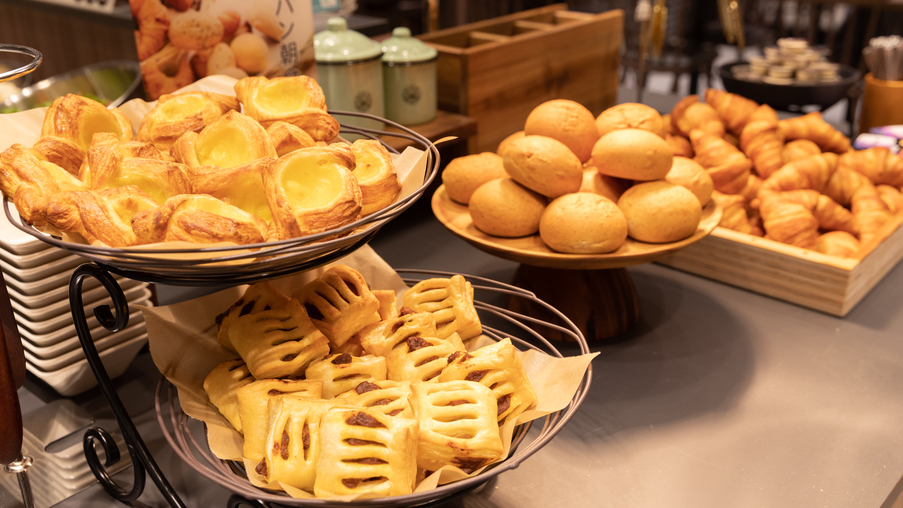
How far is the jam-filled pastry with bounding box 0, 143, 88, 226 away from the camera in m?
0.68

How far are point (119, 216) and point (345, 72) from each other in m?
0.88

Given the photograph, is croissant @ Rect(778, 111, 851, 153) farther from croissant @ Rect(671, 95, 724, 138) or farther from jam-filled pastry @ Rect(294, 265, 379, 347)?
jam-filled pastry @ Rect(294, 265, 379, 347)

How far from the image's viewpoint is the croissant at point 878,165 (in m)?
1.70

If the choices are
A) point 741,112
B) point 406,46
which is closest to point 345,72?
point 406,46

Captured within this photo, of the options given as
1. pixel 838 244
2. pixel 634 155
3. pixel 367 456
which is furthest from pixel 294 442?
pixel 838 244

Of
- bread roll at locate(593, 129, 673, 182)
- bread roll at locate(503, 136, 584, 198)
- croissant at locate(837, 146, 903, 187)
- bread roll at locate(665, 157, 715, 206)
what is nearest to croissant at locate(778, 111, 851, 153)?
croissant at locate(837, 146, 903, 187)

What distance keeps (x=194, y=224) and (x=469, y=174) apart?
0.73 metres

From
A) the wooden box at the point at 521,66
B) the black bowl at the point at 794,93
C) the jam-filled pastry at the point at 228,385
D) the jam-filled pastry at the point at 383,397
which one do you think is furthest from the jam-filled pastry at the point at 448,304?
the black bowl at the point at 794,93

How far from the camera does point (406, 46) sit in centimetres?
161

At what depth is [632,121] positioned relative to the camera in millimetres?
1344

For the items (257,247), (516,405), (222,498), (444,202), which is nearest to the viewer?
(257,247)

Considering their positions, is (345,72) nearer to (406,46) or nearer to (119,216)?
(406,46)

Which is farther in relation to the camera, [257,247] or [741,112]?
[741,112]

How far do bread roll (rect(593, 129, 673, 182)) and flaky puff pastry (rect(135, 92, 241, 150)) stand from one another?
645 millimetres
